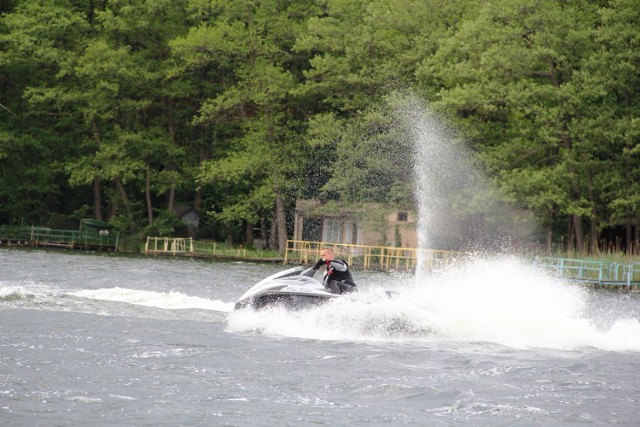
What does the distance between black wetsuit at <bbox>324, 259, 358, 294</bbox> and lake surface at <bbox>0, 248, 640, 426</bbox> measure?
0.45m

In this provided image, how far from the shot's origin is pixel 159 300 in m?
27.0

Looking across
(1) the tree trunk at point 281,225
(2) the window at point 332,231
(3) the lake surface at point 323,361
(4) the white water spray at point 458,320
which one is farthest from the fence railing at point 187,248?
(4) the white water spray at point 458,320

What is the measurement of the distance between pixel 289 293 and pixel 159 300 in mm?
5962

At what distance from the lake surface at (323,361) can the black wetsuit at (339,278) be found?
445 millimetres

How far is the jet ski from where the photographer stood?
21.9 metres

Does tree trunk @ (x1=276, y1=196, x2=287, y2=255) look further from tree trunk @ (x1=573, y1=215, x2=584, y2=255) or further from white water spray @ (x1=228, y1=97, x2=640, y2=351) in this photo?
white water spray @ (x1=228, y1=97, x2=640, y2=351)

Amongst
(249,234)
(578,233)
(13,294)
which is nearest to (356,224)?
(249,234)

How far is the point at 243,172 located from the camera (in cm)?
6034

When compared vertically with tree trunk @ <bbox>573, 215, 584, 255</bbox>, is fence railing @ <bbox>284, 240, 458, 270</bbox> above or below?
below

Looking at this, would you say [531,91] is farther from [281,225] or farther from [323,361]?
[323,361]

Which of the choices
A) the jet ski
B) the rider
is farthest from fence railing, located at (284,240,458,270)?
the jet ski

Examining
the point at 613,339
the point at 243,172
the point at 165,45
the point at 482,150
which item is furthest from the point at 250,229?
the point at 613,339

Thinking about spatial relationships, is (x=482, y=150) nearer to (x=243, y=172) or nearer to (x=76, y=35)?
(x=243, y=172)

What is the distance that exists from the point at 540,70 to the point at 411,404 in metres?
39.2
